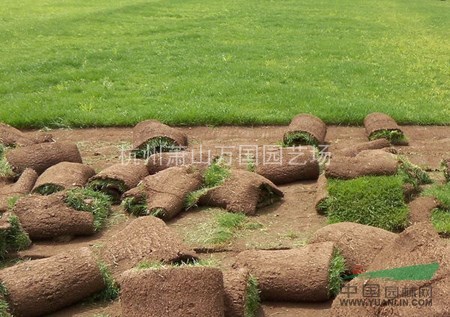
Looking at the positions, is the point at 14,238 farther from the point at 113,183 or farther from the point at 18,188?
the point at 113,183

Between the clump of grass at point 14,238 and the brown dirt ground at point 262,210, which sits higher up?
the clump of grass at point 14,238

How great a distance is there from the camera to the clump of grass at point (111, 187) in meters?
8.93

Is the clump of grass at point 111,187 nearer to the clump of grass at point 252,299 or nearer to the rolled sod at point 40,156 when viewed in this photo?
the rolled sod at point 40,156

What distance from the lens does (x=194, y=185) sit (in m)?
8.82

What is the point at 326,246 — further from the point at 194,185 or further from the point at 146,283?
the point at 194,185

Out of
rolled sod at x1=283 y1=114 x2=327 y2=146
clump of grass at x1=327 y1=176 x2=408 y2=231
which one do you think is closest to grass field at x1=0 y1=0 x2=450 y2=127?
rolled sod at x1=283 y1=114 x2=327 y2=146

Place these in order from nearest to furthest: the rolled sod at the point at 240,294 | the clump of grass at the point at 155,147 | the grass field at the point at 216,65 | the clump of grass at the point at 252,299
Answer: the rolled sod at the point at 240,294 < the clump of grass at the point at 252,299 < the clump of grass at the point at 155,147 < the grass field at the point at 216,65

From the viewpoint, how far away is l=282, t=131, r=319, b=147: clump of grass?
1062cm

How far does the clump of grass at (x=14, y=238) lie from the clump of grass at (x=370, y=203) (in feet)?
11.5

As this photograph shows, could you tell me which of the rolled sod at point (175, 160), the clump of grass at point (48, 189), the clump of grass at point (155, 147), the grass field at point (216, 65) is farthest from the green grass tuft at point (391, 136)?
the clump of grass at point (48, 189)

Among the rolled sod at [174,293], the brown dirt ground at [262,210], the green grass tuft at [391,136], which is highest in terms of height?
the rolled sod at [174,293]

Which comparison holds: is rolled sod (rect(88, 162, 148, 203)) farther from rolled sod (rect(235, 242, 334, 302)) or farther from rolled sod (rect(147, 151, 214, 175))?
rolled sod (rect(235, 242, 334, 302))

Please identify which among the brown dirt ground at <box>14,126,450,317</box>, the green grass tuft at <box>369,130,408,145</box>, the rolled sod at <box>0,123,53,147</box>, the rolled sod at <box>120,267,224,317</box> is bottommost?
the brown dirt ground at <box>14,126,450,317</box>

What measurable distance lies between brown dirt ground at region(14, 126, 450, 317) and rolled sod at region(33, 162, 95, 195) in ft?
2.24
